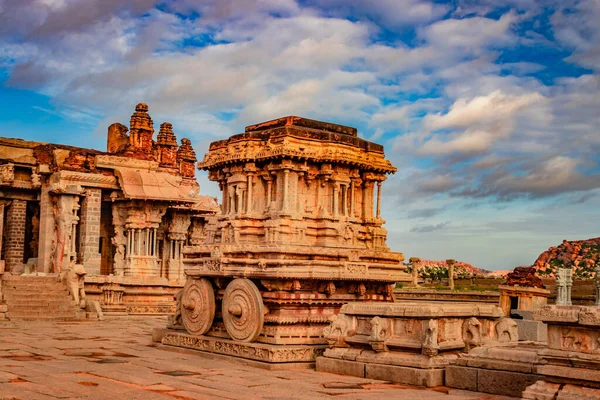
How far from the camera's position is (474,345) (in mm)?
10562

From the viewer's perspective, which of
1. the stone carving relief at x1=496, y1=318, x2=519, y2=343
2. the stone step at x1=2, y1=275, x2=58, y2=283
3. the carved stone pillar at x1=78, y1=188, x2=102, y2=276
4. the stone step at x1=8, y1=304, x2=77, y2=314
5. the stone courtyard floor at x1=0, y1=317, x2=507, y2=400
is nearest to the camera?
the stone courtyard floor at x1=0, y1=317, x2=507, y2=400

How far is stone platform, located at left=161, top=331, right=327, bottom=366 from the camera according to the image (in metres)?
12.0

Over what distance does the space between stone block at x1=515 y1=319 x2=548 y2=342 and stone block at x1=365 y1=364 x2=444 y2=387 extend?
365 cm

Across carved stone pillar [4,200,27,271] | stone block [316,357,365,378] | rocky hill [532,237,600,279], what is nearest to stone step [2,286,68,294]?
carved stone pillar [4,200,27,271]

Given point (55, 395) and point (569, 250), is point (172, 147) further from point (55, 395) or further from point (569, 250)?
point (569, 250)

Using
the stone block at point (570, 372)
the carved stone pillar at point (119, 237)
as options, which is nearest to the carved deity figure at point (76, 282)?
the carved stone pillar at point (119, 237)

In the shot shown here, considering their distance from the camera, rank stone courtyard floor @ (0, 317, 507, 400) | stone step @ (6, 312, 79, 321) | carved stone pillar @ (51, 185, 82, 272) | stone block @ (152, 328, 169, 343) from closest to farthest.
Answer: stone courtyard floor @ (0, 317, 507, 400), stone block @ (152, 328, 169, 343), stone step @ (6, 312, 79, 321), carved stone pillar @ (51, 185, 82, 272)

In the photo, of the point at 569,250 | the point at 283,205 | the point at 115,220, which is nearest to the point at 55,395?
the point at 283,205

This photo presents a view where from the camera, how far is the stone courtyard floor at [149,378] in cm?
891

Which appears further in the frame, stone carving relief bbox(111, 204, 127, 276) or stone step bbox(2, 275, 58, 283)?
stone carving relief bbox(111, 204, 127, 276)

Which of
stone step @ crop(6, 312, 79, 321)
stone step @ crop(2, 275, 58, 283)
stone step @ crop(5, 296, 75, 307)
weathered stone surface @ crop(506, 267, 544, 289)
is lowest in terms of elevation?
stone step @ crop(6, 312, 79, 321)

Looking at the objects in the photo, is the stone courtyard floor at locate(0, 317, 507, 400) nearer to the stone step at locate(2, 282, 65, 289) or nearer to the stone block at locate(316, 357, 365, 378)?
the stone block at locate(316, 357, 365, 378)

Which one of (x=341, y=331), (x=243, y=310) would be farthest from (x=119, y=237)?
(x=341, y=331)

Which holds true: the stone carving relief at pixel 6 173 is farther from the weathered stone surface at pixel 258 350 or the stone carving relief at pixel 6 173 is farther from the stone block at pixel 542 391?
the stone block at pixel 542 391
